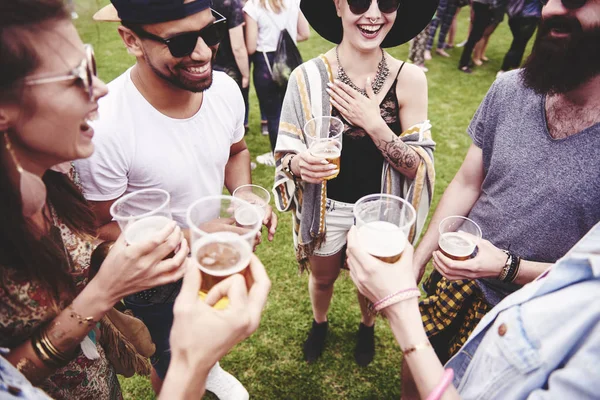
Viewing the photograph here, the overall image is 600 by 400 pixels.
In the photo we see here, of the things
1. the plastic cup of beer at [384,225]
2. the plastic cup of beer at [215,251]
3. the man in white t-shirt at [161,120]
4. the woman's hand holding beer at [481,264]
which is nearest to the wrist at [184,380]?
the plastic cup of beer at [215,251]

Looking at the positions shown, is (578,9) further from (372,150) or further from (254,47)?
(254,47)

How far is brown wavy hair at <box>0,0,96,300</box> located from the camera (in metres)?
1.22

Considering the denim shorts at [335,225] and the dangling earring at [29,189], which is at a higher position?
the dangling earring at [29,189]

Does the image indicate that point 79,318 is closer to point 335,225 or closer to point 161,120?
point 161,120

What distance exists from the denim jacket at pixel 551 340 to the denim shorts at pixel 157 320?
1753 mm

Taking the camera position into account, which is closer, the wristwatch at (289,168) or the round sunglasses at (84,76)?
the round sunglasses at (84,76)

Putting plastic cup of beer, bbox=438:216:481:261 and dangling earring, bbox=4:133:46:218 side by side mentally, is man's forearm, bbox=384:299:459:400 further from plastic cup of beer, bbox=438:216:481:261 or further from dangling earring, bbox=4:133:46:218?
dangling earring, bbox=4:133:46:218

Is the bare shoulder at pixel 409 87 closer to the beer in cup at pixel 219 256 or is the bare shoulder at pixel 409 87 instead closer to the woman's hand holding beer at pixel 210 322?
the beer in cup at pixel 219 256

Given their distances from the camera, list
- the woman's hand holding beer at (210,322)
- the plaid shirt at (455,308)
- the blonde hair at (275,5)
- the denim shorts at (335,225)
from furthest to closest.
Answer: the blonde hair at (275,5)
the denim shorts at (335,225)
the plaid shirt at (455,308)
the woman's hand holding beer at (210,322)

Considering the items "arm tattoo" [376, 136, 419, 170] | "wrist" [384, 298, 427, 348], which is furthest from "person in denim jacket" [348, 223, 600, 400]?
"arm tattoo" [376, 136, 419, 170]

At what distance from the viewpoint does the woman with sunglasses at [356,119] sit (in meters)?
2.39

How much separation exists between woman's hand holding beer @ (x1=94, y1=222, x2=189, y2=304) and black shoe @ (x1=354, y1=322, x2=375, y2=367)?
2.13 m

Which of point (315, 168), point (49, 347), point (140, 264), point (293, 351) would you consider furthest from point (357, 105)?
point (293, 351)

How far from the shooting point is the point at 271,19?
4797mm
